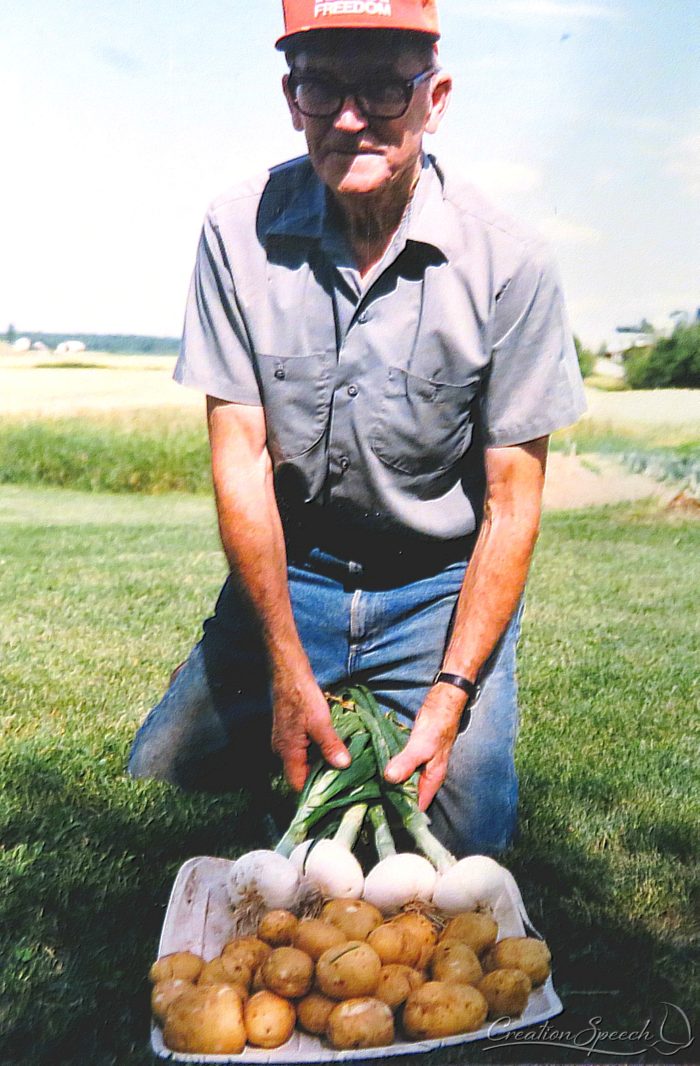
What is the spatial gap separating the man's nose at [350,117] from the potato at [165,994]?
1.38 metres

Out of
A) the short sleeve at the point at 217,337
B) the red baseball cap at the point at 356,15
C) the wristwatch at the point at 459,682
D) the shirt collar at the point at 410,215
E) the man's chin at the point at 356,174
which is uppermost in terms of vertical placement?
the red baseball cap at the point at 356,15

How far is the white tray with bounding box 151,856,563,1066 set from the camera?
192cm

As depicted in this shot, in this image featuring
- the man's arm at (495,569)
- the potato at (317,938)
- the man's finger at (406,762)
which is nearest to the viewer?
the potato at (317,938)

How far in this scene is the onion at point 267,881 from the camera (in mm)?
2082

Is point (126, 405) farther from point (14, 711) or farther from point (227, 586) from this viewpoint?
point (14, 711)

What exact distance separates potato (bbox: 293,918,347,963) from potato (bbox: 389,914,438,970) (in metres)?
0.09

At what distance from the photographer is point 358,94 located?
2107 mm

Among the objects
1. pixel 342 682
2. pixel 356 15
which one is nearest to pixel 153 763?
pixel 342 682

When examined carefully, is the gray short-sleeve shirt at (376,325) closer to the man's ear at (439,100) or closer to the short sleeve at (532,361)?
the short sleeve at (532,361)

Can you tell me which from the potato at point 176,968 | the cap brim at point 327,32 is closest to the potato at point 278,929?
the potato at point 176,968

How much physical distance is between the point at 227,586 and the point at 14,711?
0.66 metres

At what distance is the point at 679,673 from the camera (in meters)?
3.02

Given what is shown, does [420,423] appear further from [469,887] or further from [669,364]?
[469,887]

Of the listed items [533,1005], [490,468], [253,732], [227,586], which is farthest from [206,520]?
[533,1005]
